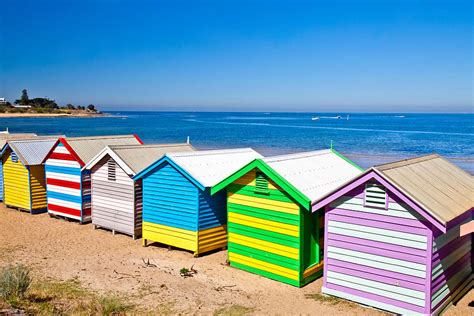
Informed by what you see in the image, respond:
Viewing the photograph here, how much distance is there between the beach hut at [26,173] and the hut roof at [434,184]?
51.9 ft

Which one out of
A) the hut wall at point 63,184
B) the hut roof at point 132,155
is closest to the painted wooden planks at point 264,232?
the hut roof at point 132,155

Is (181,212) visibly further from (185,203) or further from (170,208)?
(170,208)

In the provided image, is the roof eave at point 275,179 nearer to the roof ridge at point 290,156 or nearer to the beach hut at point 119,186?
the roof ridge at point 290,156

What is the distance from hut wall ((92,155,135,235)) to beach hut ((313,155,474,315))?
A: 25.5 feet

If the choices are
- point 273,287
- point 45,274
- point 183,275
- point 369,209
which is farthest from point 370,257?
point 45,274

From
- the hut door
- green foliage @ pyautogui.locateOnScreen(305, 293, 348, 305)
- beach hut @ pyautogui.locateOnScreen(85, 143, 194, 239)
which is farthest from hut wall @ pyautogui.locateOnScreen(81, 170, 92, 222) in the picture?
green foliage @ pyautogui.locateOnScreen(305, 293, 348, 305)

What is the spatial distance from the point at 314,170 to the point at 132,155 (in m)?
6.83

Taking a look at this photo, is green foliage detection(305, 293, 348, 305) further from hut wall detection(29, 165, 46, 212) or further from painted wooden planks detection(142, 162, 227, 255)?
hut wall detection(29, 165, 46, 212)

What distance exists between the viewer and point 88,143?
19.5 metres

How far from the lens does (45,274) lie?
507 inches

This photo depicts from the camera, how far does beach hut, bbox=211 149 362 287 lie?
11.7 meters

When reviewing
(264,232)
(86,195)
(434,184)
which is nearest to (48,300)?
(264,232)

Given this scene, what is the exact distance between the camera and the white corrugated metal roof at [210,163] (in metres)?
14.3

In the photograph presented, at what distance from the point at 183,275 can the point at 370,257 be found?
203 inches
